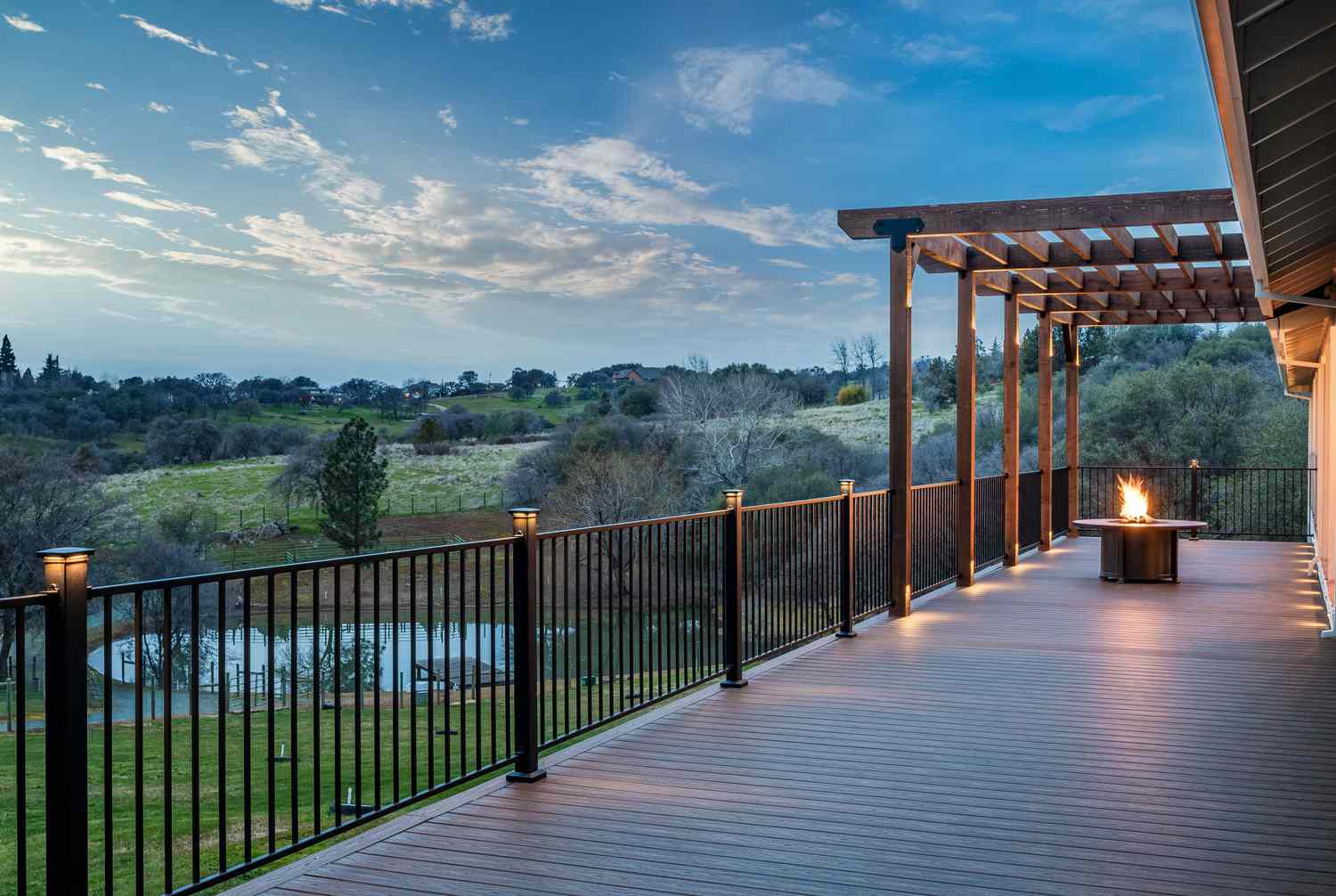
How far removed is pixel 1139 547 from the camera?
1007 centimetres

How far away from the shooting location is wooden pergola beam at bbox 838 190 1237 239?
706cm

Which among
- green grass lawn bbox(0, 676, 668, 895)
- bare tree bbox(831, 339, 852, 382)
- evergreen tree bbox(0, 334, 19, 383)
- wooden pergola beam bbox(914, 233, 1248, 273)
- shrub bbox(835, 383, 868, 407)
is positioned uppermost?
bare tree bbox(831, 339, 852, 382)

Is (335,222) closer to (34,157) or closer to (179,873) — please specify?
(34,157)

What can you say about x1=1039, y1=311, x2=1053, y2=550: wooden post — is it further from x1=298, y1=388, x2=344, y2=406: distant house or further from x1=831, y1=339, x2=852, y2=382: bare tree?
x1=298, y1=388, x2=344, y2=406: distant house

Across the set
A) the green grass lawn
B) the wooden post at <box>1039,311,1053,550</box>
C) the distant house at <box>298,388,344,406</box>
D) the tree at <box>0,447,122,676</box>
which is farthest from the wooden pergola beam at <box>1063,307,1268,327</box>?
the distant house at <box>298,388,344,406</box>

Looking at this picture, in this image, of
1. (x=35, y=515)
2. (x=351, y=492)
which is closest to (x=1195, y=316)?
(x=35, y=515)

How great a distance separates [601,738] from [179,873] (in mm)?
9110

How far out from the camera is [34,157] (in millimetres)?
36750

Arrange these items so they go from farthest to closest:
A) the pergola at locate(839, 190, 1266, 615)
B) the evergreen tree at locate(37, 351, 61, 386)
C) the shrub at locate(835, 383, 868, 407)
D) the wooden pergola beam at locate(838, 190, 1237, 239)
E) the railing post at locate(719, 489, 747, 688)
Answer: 1. the shrub at locate(835, 383, 868, 407)
2. the evergreen tree at locate(37, 351, 61, 386)
3. the pergola at locate(839, 190, 1266, 615)
4. the wooden pergola beam at locate(838, 190, 1237, 239)
5. the railing post at locate(719, 489, 747, 688)

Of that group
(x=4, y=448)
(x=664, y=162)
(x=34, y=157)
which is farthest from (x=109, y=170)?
(x=664, y=162)

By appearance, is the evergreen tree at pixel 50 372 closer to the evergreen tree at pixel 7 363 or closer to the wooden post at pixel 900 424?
the evergreen tree at pixel 7 363

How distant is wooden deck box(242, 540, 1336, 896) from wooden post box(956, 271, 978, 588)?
9.74 ft

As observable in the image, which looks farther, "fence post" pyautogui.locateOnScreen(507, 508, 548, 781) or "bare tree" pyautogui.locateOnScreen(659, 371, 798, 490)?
"bare tree" pyautogui.locateOnScreen(659, 371, 798, 490)

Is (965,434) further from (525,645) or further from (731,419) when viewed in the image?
(731,419)
